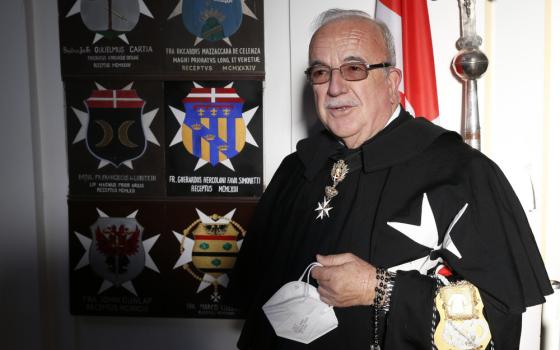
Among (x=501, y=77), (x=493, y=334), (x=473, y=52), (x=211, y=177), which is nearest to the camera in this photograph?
(x=493, y=334)

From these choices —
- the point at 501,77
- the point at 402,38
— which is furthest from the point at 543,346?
the point at 402,38

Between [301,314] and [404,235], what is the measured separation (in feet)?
1.27

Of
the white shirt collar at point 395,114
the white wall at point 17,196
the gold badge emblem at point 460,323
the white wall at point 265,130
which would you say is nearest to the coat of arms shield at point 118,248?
the white wall at point 265,130

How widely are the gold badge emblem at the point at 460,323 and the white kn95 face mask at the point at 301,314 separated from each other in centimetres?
31

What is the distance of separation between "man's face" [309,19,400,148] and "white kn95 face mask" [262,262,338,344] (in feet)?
1.59

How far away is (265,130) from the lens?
2.40 meters

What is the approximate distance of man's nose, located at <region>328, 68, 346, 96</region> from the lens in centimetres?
157

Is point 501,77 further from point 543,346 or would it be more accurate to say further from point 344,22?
point 543,346

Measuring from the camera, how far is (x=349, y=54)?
156cm

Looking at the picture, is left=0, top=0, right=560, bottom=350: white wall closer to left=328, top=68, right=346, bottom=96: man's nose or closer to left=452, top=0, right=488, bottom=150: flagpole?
left=452, top=0, right=488, bottom=150: flagpole

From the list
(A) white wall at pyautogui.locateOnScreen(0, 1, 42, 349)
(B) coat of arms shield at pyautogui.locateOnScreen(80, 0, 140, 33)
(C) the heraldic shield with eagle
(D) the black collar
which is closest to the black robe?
(D) the black collar

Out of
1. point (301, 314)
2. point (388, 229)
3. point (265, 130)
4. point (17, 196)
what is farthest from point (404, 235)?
point (17, 196)

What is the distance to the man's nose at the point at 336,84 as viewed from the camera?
1.57 metres

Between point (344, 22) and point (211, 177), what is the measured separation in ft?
3.64
